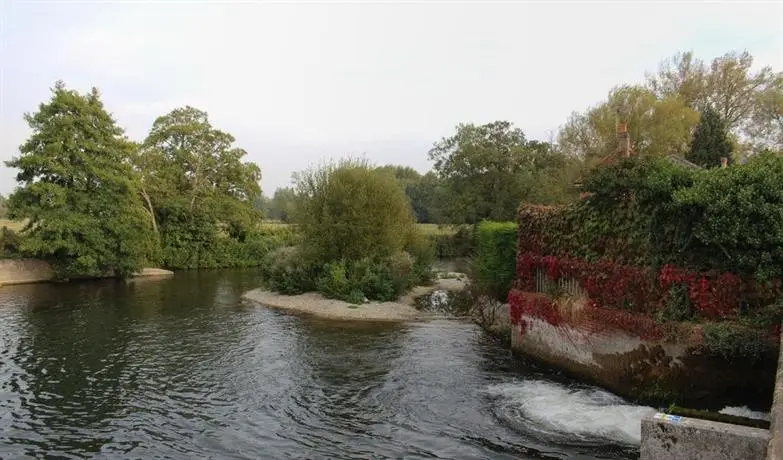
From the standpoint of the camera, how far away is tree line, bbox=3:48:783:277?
30.5 m

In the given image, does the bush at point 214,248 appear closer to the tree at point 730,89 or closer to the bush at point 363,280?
the bush at point 363,280

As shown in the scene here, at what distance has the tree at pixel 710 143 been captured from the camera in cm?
2995

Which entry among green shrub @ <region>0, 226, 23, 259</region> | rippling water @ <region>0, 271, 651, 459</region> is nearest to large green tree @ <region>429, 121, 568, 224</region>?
rippling water @ <region>0, 271, 651, 459</region>

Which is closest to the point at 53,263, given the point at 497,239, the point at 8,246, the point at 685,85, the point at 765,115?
Result: the point at 8,246

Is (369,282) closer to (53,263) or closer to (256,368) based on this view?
(256,368)

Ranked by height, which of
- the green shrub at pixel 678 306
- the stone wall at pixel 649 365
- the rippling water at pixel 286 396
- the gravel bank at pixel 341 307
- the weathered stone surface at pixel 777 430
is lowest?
the rippling water at pixel 286 396

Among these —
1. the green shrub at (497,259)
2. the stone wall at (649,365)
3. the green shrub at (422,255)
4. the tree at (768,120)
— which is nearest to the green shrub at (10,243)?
the green shrub at (422,255)

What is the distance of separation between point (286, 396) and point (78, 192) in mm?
25939

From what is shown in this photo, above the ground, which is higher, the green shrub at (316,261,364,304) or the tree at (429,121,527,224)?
the tree at (429,121,527,224)

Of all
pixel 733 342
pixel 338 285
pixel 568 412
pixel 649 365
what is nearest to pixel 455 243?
pixel 338 285

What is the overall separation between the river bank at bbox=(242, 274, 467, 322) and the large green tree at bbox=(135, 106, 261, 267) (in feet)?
55.4

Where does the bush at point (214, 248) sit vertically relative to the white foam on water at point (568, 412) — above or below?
above

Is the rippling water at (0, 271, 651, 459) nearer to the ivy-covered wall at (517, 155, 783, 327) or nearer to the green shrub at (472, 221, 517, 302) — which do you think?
the green shrub at (472, 221, 517, 302)

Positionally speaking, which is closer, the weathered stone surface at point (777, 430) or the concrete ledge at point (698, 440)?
the weathered stone surface at point (777, 430)
